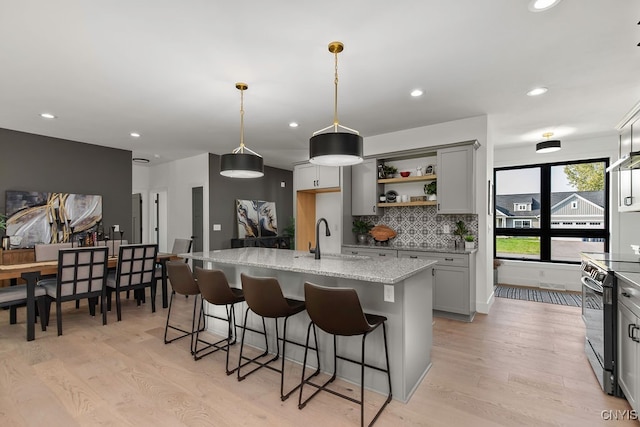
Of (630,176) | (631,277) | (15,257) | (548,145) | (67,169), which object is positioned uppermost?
(548,145)

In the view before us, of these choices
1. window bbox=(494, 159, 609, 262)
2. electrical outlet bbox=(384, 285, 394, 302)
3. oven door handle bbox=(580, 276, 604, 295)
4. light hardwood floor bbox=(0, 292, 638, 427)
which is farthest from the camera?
window bbox=(494, 159, 609, 262)

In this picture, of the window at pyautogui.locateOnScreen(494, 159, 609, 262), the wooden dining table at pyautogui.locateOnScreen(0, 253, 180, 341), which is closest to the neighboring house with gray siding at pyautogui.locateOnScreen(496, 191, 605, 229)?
the window at pyautogui.locateOnScreen(494, 159, 609, 262)

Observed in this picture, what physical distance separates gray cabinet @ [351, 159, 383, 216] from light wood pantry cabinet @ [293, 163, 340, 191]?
32cm

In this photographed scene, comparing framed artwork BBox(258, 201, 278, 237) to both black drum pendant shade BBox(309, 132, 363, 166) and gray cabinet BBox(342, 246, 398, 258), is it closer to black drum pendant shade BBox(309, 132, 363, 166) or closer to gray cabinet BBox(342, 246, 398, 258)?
gray cabinet BBox(342, 246, 398, 258)

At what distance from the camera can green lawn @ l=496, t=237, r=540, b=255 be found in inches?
238

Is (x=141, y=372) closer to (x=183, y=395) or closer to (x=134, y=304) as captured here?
(x=183, y=395)

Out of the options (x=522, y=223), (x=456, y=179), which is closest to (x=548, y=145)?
(x=522, y=223)

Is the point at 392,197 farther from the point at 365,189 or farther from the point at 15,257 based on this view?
the point at 15,257

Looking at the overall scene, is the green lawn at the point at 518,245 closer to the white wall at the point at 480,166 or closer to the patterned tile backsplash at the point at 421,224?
the white wall at the point at 480,166

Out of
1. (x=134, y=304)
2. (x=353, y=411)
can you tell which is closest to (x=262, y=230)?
(x=134, y=304)

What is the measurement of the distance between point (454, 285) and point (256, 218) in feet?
15.5

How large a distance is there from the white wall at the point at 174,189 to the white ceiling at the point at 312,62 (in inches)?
83.8

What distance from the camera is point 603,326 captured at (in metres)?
2.40

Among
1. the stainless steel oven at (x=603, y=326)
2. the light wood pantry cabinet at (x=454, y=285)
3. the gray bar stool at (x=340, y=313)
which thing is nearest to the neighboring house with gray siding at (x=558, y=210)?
the light wood pantry cabinet at (x=454, y=285)
